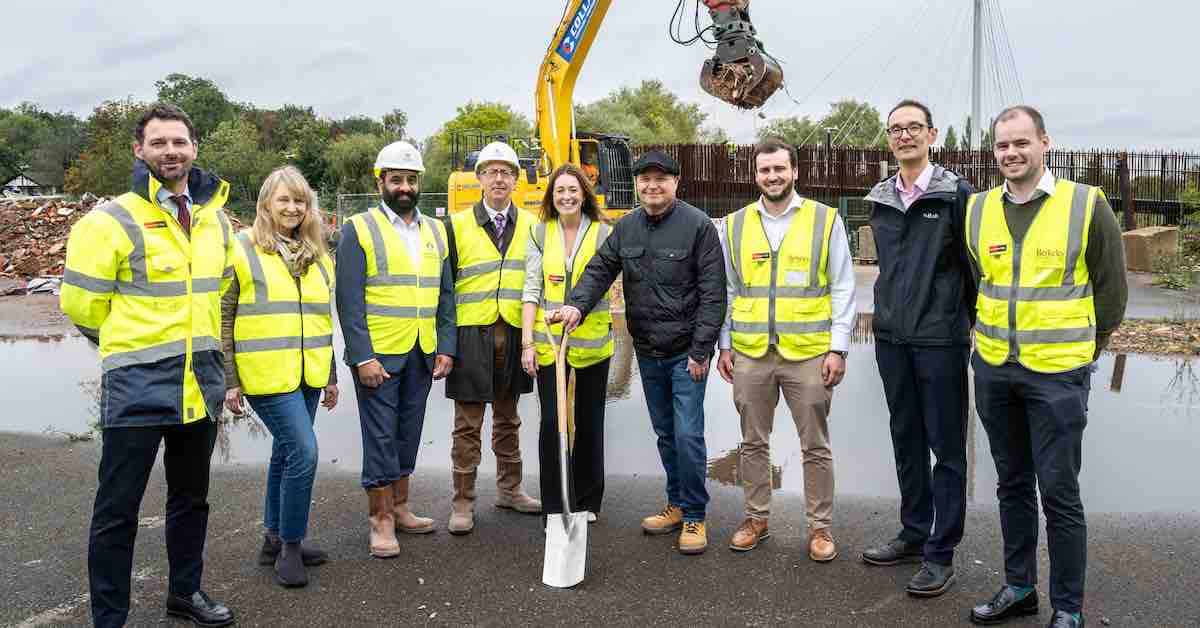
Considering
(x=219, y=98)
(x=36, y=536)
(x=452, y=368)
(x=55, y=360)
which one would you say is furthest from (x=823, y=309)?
(x=219, y=98)

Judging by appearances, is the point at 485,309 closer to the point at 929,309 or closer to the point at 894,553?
the point at 929,309

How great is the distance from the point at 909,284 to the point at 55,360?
10.2m

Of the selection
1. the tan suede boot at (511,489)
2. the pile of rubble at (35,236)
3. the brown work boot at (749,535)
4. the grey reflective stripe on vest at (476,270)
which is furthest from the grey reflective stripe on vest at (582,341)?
the pile of rubble at (35,236)

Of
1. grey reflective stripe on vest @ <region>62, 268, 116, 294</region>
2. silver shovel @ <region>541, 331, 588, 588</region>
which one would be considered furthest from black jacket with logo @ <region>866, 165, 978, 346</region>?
grey reflective stripe on vest @ <region>62, 268, 116, 294</region>

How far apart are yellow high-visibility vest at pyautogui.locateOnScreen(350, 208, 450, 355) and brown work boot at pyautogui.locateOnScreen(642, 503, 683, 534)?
1575 mm

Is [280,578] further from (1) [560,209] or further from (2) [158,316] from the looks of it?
(1) [560,209]

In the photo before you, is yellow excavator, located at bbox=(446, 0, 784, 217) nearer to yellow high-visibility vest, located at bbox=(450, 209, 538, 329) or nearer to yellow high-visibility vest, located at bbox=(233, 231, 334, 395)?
yellow high-visibility vest, located at bbox=(450, 209, 538, 329)

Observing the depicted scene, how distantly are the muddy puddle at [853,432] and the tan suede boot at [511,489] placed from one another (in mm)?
878

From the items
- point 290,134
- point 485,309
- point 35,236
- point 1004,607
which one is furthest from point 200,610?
point 290,134

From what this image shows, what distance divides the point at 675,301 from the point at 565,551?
4.55ft

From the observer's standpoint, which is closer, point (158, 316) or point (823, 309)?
point (158, 316)

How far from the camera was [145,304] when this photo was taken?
3662mm

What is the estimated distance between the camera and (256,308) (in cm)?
437

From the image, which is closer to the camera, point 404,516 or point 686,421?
point 686,421
